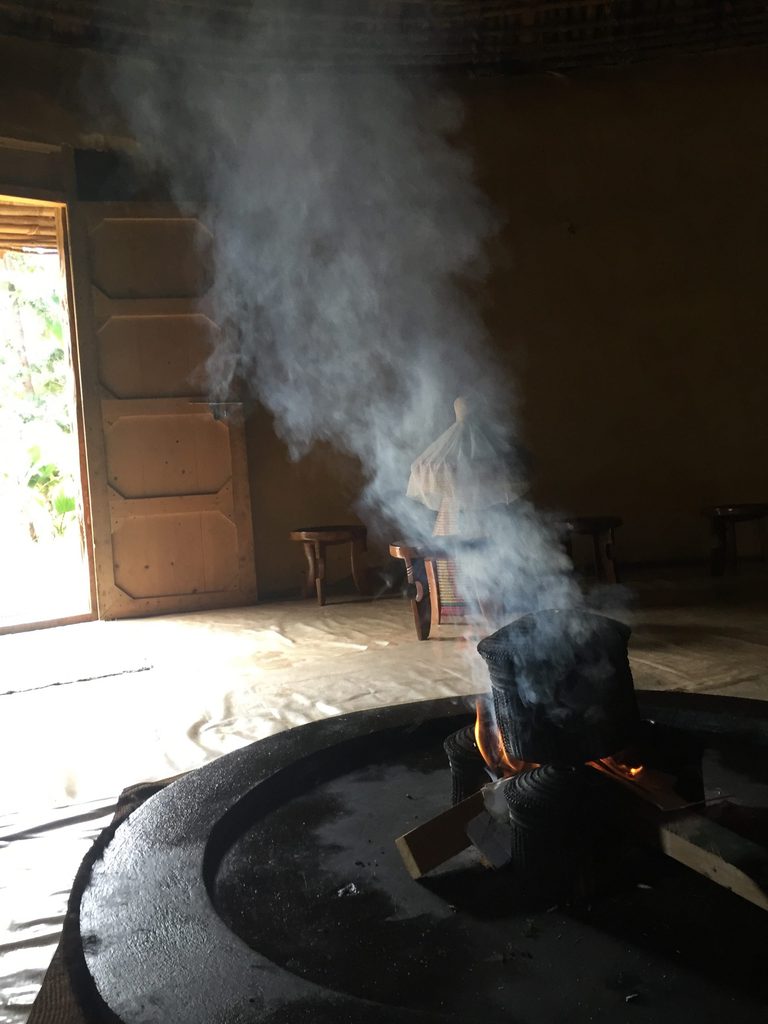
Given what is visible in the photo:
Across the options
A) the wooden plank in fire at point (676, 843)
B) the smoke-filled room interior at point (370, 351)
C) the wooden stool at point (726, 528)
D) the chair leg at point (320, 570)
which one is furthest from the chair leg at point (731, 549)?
the wooden plank in fire at point (676, 843)

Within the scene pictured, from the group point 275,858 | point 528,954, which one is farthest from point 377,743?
point 528,954

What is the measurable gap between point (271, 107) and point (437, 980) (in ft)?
18.3

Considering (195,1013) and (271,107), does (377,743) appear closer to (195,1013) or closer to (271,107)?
(195,1013)

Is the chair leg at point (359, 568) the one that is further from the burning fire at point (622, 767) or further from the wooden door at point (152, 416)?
the burning fire at point (622, 767)

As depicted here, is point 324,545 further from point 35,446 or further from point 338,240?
point 35,446

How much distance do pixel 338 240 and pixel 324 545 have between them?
215 cm

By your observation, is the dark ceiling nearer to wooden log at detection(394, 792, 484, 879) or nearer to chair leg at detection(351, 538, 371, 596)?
chair leg at detection(351, 538, 371, 596)

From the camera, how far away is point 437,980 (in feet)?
3.93

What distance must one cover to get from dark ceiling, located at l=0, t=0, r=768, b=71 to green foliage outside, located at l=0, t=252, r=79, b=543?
5.16 metres

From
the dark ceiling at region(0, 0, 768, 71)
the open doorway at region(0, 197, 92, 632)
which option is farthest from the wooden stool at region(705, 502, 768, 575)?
the open doorway at region(0, 197, 92, 632)

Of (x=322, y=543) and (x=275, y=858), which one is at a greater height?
(x=322, y=543)

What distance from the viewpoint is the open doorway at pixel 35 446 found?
8375mm

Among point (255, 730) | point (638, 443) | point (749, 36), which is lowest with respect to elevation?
point (255, 730)

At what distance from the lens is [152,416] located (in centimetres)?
542
